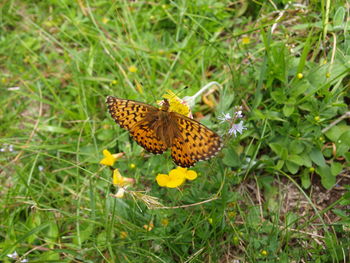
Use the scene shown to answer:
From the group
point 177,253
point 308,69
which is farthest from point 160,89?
point 177,253

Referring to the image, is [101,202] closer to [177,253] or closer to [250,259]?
[177,253]

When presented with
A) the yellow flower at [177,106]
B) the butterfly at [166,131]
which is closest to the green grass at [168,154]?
the yellow flower at [177,106]

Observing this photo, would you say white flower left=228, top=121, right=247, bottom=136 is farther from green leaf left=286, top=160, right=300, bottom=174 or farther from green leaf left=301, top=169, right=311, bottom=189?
green leaf left=301, top=169, right=311, bottom=189

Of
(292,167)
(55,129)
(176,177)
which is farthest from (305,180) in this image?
(55,129)

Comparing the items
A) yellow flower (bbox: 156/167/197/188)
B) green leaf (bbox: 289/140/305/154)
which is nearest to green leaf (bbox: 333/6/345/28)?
green leaf (bbox: 289/140/305/154)

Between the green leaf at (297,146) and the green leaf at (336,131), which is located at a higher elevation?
the green leaf at (336,131)

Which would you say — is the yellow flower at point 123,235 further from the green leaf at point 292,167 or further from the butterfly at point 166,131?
the green leaf at point 292,167
